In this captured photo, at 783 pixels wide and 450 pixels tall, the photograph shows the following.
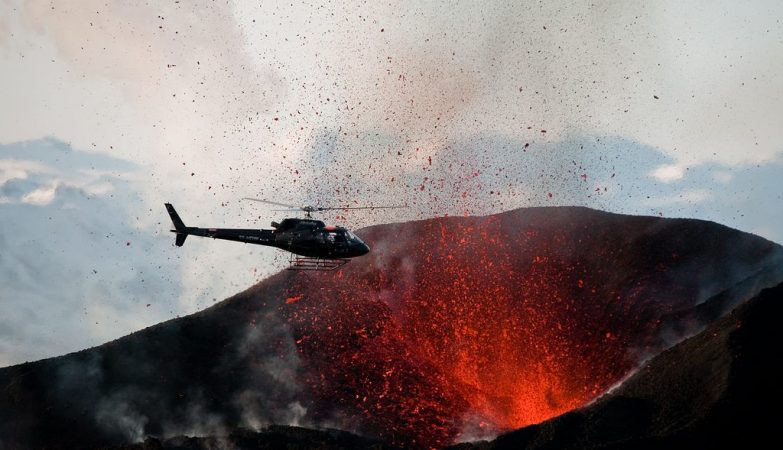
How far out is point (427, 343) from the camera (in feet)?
205

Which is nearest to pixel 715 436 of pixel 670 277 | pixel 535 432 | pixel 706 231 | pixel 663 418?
pixel 663 418

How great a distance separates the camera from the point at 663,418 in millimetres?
39062

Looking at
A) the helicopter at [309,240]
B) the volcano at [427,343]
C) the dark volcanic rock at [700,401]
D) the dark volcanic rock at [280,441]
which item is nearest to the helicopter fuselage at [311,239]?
the helicopter at [309,240]

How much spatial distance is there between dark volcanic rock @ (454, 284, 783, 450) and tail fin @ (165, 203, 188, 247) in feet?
74.5

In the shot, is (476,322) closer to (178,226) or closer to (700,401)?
(700,401)

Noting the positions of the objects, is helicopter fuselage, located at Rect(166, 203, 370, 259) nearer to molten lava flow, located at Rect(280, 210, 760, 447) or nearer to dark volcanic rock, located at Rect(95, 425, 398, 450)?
dark volcanic rock, located at Rect(95, 425, 398, 450)

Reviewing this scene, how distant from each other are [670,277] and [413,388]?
22.4 m

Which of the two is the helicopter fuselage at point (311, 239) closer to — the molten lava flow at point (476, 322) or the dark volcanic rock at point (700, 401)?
the dark volcanic rock at point (700, 401)

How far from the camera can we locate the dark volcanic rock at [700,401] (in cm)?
3641

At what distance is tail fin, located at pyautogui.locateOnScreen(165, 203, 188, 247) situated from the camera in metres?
45.9

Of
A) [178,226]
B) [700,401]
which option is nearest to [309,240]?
[178,226]

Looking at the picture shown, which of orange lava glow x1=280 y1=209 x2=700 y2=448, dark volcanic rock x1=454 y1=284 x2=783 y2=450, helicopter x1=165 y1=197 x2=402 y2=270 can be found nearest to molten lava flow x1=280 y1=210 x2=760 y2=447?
orange lava glow x1=280 y1=209 x2=700 y2=448

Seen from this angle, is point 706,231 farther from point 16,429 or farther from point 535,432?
point 16,429

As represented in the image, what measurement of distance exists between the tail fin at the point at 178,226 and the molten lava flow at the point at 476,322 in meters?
18.3
